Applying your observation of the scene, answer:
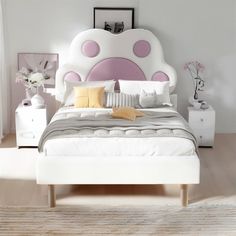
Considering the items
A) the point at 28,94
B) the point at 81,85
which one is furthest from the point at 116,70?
the point at 28,94

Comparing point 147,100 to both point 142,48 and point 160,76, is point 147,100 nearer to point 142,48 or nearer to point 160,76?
point 160,76

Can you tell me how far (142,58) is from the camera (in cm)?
586

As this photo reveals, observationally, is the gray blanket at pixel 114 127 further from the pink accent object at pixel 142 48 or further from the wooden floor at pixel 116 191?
the pink accent object at pixel 142 48

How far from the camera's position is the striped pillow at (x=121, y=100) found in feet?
17.5

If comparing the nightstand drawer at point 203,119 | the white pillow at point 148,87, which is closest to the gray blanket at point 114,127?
the white pillow at point 148,87

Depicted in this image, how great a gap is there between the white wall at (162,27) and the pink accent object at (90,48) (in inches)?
9.3

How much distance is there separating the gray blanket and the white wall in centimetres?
150

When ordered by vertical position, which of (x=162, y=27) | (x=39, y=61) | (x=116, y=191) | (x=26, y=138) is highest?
(x=162, y=27)

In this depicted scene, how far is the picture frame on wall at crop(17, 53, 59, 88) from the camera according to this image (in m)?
5.96

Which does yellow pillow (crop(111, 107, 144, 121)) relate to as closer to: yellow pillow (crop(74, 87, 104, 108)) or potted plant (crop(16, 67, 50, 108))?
yellow pillow (crop(74, 87, 104, 108))

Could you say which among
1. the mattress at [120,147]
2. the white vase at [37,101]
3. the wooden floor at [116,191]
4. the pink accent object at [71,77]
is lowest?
the wooden floor at [116,191]

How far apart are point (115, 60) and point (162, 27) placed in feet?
2.37

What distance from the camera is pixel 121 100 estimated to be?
5355mm

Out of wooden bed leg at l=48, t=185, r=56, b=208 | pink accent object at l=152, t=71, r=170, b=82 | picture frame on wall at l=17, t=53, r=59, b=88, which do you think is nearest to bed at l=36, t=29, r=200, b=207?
wooden bed leg at l=48, t=185, r=56, b=208
